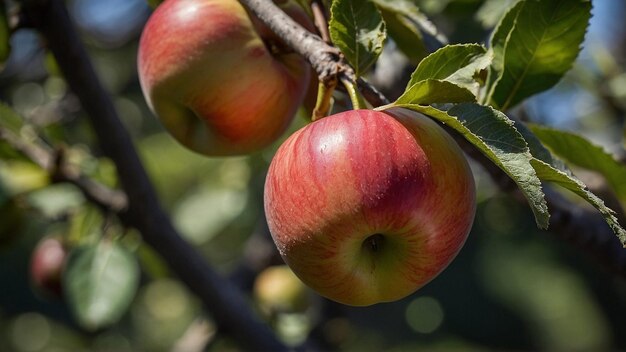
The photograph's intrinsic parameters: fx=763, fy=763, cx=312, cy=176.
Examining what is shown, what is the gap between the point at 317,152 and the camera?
614mm

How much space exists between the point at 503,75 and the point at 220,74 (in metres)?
0.30

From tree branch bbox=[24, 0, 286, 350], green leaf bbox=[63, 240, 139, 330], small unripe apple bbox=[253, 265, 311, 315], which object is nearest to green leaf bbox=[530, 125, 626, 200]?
tree branch bbox=[24, 0, 286, 350]

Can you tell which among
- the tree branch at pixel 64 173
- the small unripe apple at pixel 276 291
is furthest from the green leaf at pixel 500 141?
the small unripe apple at pixel 276 291

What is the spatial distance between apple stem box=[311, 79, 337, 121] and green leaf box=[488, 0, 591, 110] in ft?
0.66

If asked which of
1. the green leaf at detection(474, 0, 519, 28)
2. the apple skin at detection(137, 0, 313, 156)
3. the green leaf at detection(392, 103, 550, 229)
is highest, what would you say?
the green leaf at detection(392, 103, 550, 229)

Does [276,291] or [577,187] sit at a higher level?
[577,187]

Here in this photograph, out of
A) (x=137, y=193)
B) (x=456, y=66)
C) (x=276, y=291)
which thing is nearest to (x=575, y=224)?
(x=456, y=66)

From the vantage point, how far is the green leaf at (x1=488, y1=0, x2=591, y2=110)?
0.77 metres

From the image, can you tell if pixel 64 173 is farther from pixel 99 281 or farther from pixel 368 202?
pixel 368 202

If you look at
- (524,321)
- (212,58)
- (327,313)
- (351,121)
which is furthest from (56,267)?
(524,321)

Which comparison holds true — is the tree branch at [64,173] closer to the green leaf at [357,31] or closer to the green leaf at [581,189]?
the green leaf at [357,31]

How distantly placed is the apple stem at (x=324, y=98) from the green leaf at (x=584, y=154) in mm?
263

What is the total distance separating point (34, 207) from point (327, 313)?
27.1 inches

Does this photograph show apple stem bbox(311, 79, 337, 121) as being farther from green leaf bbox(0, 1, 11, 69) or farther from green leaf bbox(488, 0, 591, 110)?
green leaf bbox(0, 1, 11, 69)
